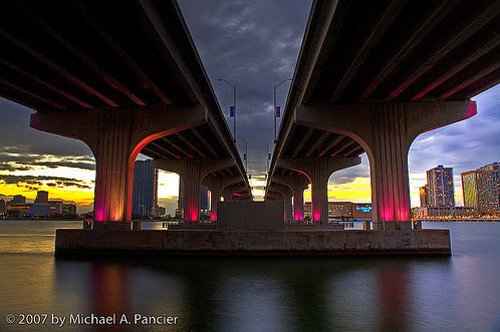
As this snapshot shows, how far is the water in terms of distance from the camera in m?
9.98

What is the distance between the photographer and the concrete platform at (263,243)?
78.8 ft

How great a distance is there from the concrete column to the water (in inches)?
1347

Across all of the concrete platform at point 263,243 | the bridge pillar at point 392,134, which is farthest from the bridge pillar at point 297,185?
the concrete platform at point 263,243

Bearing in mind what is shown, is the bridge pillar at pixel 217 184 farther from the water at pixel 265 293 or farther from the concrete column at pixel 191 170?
the water at pixel 265 293

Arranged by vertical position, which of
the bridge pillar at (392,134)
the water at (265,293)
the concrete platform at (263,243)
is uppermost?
the bridge pillar at (392,134)

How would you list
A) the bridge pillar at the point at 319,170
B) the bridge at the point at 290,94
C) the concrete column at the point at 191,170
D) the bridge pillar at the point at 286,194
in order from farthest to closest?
the bridge pillar at the point at 286,194 → the concrete column at the point at 191,170 → the bridge pillar at the point at 319,170 → the bridge at the point at 290,94

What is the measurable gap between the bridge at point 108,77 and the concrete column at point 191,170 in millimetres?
20935

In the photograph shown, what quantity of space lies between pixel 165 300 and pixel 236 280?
4.37 m

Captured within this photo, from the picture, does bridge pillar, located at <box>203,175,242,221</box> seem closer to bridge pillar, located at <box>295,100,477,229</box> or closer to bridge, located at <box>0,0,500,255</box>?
bridge, located at <box>0,0,500,255</box>

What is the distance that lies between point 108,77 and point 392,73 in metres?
16.2

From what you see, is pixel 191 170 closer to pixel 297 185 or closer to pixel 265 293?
pixel 297 185

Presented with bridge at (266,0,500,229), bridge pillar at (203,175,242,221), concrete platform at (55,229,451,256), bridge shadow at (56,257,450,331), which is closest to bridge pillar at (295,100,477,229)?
bridge at (266,0,500,229)

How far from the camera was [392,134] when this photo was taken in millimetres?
26953

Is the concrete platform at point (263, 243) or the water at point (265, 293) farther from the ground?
the concrete platform at point (263, 243)
